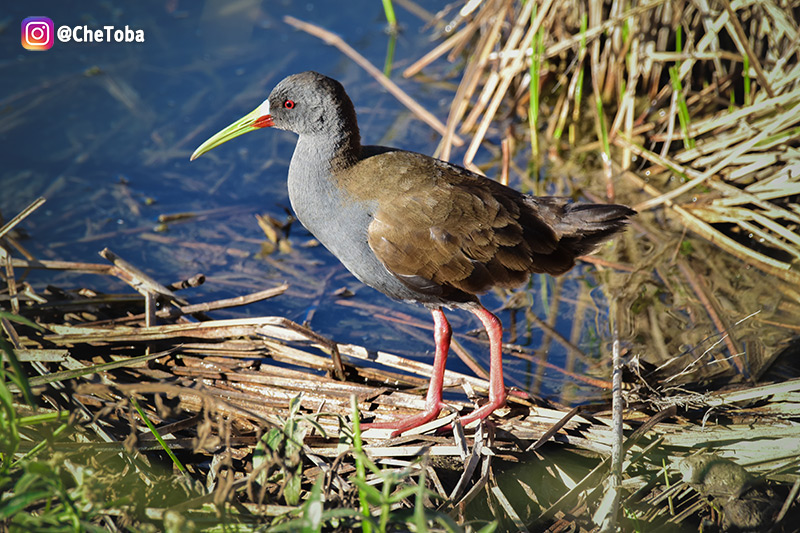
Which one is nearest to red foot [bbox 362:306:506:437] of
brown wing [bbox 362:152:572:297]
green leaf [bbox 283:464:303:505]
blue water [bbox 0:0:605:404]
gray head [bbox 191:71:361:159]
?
brown wing [bbox 362:152:572:297]

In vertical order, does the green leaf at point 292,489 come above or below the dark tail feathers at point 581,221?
below

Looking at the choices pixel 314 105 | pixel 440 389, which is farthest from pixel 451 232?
Answer: pixel 314 105

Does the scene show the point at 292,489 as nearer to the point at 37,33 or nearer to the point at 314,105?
the point at 314,105

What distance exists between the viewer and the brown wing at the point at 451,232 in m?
2.84

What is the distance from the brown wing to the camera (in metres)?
2.84

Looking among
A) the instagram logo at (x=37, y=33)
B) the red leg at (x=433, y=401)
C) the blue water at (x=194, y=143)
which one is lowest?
the red leg at (x=433, y=401)

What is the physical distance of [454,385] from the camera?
10.5 feet

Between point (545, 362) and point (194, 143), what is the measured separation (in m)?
3.08

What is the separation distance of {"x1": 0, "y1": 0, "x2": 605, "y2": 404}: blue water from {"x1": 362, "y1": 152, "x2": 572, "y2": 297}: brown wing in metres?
0.81

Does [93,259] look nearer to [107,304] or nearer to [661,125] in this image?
[107,304]

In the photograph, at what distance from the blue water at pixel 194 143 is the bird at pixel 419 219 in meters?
0.75

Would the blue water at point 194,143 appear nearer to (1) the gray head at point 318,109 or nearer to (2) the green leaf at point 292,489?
(1) the gray head at point 318,109

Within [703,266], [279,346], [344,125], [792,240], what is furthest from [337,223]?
[792,240]

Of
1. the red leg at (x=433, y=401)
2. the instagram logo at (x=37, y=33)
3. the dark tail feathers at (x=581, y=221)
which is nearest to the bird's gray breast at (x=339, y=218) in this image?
the red leg at (x=433, y=401)
